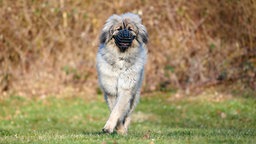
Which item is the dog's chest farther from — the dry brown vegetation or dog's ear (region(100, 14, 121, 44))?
the dry brown vegetation

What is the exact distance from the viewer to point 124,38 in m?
9.34

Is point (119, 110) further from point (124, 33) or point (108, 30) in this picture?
point (108, 30)

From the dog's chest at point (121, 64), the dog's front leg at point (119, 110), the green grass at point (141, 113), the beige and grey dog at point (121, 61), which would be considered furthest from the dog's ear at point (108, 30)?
the green grass at point (141, 113)

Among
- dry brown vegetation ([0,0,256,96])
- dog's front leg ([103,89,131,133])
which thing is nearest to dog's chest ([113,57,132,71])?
dog's front leg ([103,89,131,133])

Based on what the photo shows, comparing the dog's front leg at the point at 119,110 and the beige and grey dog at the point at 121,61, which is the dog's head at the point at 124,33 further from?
the dog's front leg at the point at 119,110

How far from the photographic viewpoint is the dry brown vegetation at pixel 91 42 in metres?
18.6

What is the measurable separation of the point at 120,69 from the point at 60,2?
10583 mm

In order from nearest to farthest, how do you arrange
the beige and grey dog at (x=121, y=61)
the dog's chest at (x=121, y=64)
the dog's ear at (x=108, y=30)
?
the beige and grey dog at (x=121, y=61)
the dog's chest at (x=121, y=64)
the dog's ear at (x=108, y=30)

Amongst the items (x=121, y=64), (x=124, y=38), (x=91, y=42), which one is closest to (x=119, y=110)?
(x=121, y=64)

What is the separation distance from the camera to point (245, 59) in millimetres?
17953

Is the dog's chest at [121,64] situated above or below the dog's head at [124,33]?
below

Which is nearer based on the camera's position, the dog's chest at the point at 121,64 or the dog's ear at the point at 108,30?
the dog's chest at the point at 121,64

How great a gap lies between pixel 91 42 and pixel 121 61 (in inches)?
400

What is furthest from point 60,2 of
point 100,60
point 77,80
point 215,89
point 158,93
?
point 100,60
